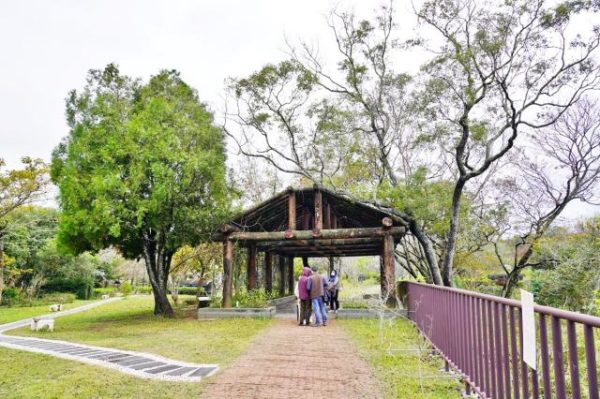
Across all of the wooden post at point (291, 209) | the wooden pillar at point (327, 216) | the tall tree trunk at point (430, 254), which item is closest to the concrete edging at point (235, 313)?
the wooden post at point (291, 209)

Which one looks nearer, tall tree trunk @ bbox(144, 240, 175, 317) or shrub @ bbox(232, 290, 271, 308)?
shrub @ bbox(232, 290, 271, 308)

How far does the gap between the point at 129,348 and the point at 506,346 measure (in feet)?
25.0

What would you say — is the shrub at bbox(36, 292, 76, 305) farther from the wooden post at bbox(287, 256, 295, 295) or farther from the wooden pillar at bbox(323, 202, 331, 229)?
the wooden pillar at bbox(323, 202, 331, 229)

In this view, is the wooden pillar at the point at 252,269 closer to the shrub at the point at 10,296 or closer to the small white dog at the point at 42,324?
the small white dog at the point at 42,324

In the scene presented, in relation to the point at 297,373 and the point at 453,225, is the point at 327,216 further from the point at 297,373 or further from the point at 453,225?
the point at 297,373

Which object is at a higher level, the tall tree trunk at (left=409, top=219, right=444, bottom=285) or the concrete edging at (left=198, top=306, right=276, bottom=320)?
the tall tree trunk at (left=409, top=219, right=444, bottom=285)

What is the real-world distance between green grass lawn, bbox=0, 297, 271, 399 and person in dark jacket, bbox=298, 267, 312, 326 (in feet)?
3.46

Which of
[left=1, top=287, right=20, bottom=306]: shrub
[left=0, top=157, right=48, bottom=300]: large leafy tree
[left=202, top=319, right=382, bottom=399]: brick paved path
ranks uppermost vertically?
[left=0, top=157, right=48, bottom=300]: large leafy tree

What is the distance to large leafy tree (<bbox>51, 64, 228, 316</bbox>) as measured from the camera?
538 inches

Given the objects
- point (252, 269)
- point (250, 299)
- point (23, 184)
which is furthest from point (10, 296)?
point (250, 299)

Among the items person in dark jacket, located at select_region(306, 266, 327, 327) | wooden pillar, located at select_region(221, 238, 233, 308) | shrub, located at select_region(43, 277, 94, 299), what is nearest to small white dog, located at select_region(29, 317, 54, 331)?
wooden pillar, located at select_region(221, 238, 233, 308)

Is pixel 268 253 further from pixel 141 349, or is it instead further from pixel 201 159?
pixel 141 349

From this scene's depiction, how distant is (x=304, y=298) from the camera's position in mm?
11984

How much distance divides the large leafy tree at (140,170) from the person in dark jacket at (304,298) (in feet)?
14.4
